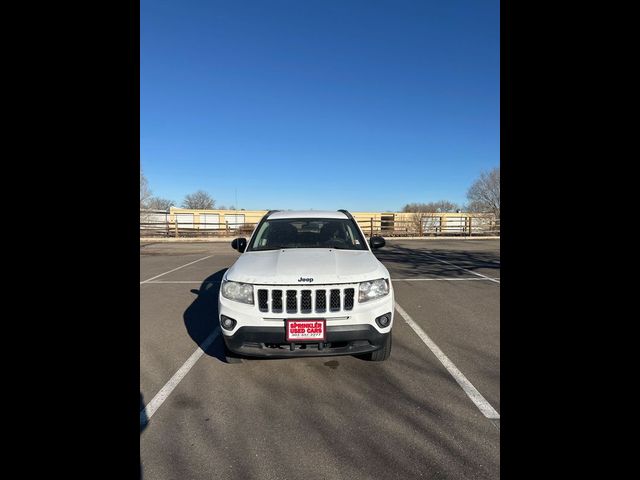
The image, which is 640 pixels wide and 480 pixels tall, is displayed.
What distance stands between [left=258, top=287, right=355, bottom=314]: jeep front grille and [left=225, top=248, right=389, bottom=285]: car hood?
0.27 ft

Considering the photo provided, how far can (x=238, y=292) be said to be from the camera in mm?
3078

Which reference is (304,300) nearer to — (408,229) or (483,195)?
(408,229)

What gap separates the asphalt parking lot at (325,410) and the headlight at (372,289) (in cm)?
84

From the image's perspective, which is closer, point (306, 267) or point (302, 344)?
point (302, 344)

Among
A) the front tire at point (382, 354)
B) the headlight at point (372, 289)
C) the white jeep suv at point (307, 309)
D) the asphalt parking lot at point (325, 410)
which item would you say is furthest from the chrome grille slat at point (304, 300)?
the asphalt parking lot at point (325, 410)

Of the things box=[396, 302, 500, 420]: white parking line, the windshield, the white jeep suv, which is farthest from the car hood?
box=[396, 302, 500, 420]: white parking line

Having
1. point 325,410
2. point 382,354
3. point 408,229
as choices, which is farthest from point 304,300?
point 408,229

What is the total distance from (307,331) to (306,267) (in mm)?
644

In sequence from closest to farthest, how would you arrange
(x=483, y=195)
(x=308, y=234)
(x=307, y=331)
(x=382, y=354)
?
(x=307, y=331) → (x=382, y=354) → (x=308, y=234) → (x=483, y=195)

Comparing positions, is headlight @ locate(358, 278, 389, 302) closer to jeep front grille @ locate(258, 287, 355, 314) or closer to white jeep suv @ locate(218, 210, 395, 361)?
white jeep suv @ locate(218, 210, 395, 361)
